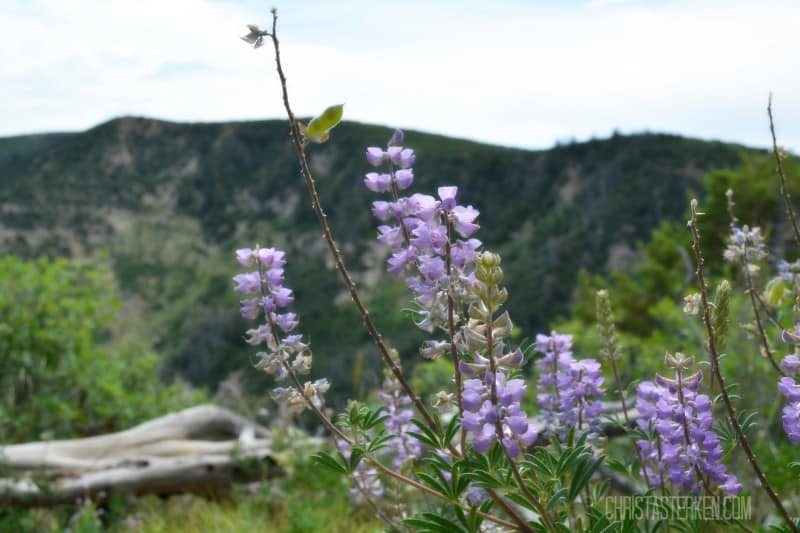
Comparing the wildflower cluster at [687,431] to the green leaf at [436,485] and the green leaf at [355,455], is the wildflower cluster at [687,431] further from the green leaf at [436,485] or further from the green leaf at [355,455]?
the green leaf at [355,455]

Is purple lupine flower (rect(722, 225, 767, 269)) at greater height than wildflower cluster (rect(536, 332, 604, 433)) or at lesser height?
greater

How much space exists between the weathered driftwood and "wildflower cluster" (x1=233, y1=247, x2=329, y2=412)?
12.8 feet

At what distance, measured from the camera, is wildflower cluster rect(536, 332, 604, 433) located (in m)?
1.86

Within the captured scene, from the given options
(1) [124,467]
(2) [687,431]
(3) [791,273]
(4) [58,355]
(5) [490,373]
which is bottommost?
(1) [124,467]

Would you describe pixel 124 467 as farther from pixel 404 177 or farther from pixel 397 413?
pixel 404 177

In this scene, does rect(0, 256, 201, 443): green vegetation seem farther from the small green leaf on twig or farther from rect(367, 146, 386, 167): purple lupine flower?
the small green leaf on twig

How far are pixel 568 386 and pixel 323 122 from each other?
0.91 metres

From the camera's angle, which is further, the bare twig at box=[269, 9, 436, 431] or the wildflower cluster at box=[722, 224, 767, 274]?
the wildflower cluster at box=[722, 224, 767, 274]

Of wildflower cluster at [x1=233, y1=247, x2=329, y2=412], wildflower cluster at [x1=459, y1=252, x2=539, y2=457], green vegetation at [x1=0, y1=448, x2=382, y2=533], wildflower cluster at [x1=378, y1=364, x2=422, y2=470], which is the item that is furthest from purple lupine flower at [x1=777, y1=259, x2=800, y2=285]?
green vegetation at [x1=0, y1=448, x2=382, y2=533]

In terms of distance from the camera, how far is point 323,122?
141 cm

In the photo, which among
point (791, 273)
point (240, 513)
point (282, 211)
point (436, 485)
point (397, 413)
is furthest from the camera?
point (282, 211)

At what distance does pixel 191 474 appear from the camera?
564 centimetres

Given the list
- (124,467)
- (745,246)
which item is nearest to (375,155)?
(745,246)

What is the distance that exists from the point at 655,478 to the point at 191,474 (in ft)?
14.7
